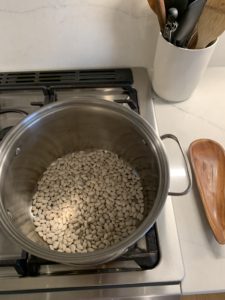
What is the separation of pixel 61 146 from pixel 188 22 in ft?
1.34

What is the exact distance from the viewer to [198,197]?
2.03ft

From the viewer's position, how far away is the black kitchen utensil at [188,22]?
55cm

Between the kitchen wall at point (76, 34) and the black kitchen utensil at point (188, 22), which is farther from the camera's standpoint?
the kitchen wall at point (76, 34)

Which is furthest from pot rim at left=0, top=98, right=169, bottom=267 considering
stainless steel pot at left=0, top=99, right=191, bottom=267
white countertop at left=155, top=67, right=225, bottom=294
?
white countertop at left=155, top=67, right=225, bottom=294

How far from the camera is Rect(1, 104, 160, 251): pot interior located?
59 cm

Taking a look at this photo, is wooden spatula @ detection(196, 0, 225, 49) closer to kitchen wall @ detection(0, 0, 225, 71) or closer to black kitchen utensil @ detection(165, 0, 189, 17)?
black kitchen utensil @ detection(165, 0, 189, 17)

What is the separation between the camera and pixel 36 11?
655mm

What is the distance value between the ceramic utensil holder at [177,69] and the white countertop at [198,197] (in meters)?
0.04

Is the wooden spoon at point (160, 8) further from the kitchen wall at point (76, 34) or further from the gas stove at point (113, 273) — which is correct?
the gas stove at point (113, 273)

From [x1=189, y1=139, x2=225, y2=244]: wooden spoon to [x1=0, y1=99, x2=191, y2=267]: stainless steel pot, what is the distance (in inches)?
4.4

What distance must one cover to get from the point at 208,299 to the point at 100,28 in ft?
2.07

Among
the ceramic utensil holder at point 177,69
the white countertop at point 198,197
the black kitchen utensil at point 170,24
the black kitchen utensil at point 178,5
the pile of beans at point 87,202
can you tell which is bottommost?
the pile of beans at point 87,202

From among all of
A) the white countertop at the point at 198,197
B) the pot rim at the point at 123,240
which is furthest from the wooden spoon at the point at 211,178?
the pot rim at the point at 123,240

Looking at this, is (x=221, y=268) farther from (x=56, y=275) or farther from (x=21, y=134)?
(x=21, y=134)
